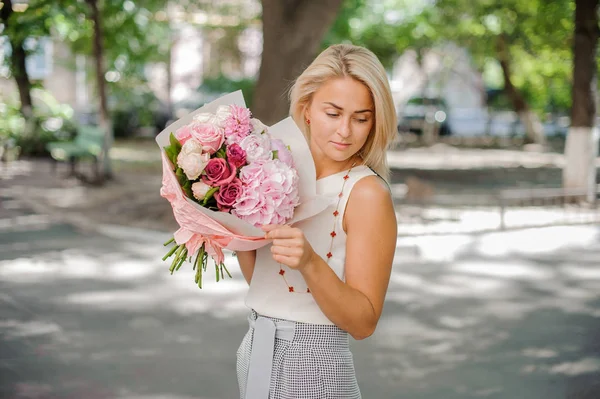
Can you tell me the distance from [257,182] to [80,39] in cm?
2204

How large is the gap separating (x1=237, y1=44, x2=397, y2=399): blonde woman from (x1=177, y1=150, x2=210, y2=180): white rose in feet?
1.04

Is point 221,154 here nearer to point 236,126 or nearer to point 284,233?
point 236,126

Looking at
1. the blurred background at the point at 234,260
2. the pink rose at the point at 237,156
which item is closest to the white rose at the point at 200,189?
the pink rose at the point at 237,156

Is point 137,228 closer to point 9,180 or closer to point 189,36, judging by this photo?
point 9,180

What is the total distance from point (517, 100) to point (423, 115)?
22.4ft

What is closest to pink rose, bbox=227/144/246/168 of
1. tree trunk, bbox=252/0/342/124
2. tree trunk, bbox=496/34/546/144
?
tree trunk, bbox=252/0/342/124

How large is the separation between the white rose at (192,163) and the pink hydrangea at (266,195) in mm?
107

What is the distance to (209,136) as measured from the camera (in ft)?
7.66

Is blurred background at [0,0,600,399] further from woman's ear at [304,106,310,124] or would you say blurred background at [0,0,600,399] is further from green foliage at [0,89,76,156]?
woman's ear at [304,106,310,124]

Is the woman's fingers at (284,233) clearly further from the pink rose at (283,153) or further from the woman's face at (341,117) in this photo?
the woman's face at (341,117)

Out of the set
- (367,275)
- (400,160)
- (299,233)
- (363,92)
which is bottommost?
(400,160)

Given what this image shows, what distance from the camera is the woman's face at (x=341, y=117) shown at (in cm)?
245

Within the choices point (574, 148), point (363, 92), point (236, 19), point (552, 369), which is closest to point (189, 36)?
point (236, 19)

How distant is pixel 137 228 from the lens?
41.5 ft
